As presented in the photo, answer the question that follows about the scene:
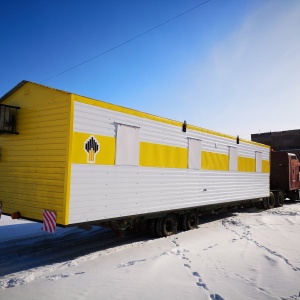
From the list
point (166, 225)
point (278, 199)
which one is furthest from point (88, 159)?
point (278, 199)

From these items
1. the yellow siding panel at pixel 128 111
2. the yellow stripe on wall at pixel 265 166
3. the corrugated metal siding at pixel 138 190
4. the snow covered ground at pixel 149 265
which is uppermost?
the yellow siding panel at pixel 128 111

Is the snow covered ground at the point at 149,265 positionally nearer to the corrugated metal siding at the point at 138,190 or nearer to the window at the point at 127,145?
the corrugated metal siding at the point at 138,190

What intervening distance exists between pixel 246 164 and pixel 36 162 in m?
9.14

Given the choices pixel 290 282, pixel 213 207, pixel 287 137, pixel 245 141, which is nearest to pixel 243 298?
pixel 290 282

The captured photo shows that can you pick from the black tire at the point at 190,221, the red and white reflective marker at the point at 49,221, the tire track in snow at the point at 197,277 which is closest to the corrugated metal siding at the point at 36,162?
the red and white reflective marker at the point at 49,221

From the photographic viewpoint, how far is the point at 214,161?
1015 cm

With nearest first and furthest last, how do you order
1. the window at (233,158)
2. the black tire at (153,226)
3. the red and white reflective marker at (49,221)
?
1. the red and white reflective marker at (49,221)
2. the black tire at (153,226)
3. the window at (233,158)

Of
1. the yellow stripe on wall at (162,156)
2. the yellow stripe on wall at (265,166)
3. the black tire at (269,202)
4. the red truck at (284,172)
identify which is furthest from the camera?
the red truck at (284,172)

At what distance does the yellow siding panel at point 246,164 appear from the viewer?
1185 centimetres

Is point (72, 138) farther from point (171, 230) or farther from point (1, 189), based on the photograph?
point (171, 230)

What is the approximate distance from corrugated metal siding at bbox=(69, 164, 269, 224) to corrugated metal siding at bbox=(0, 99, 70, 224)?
446 millimetres

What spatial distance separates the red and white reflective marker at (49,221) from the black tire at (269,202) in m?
12.3

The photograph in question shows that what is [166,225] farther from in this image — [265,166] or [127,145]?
[265,166]

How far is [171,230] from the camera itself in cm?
865
